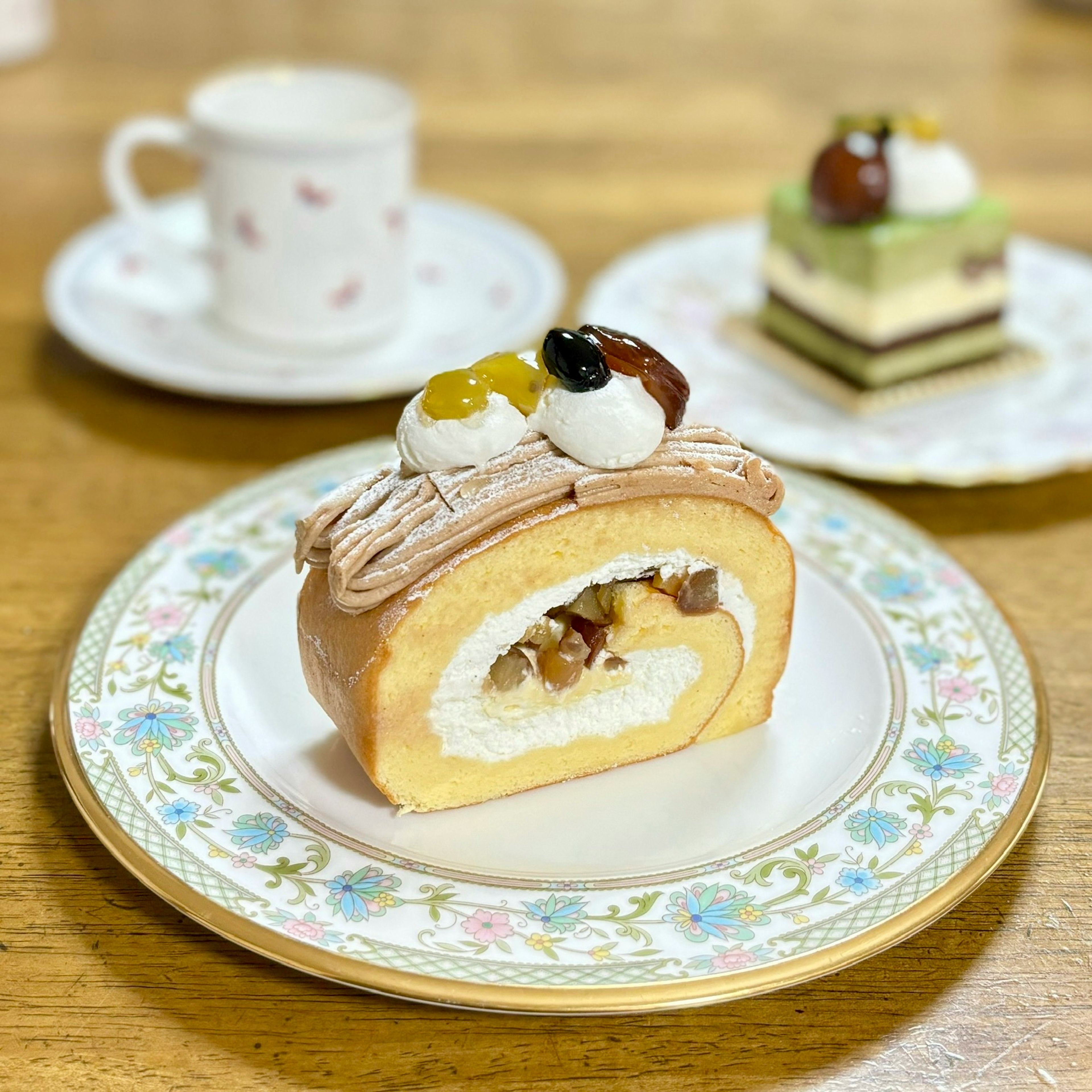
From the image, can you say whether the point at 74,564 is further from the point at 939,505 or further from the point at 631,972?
the point at 939,505

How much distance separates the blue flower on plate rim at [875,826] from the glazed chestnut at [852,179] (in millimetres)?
1293

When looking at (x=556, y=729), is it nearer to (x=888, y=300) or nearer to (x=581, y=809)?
(x=581, y=809)

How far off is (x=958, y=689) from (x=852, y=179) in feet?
3.59

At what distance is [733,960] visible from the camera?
1211 mm

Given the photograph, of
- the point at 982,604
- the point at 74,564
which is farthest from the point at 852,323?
→ the point at 74,564

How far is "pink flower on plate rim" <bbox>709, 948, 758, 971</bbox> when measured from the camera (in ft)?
3.94

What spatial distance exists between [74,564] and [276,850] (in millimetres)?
750

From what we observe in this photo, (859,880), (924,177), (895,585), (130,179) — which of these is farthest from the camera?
(130,179)

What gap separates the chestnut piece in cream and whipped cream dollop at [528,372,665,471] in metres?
0.01

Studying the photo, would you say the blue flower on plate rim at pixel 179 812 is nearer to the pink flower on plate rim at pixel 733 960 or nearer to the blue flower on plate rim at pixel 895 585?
the pink flower on plate rim at pixel 733 960

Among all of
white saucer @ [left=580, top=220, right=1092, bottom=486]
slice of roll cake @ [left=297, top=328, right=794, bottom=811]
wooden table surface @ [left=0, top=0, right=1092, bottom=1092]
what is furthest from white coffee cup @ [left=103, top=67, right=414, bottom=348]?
slice of roll cake @ [left=297, top=328, right=794, bottom=811]

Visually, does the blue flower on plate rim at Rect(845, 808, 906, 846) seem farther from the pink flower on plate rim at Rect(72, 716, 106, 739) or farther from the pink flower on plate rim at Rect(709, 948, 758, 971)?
the pink flower on plate rim at Rect(72, 716, 106, 739)

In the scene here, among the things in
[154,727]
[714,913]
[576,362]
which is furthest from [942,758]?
[154,727]

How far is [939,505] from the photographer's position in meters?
2.10
